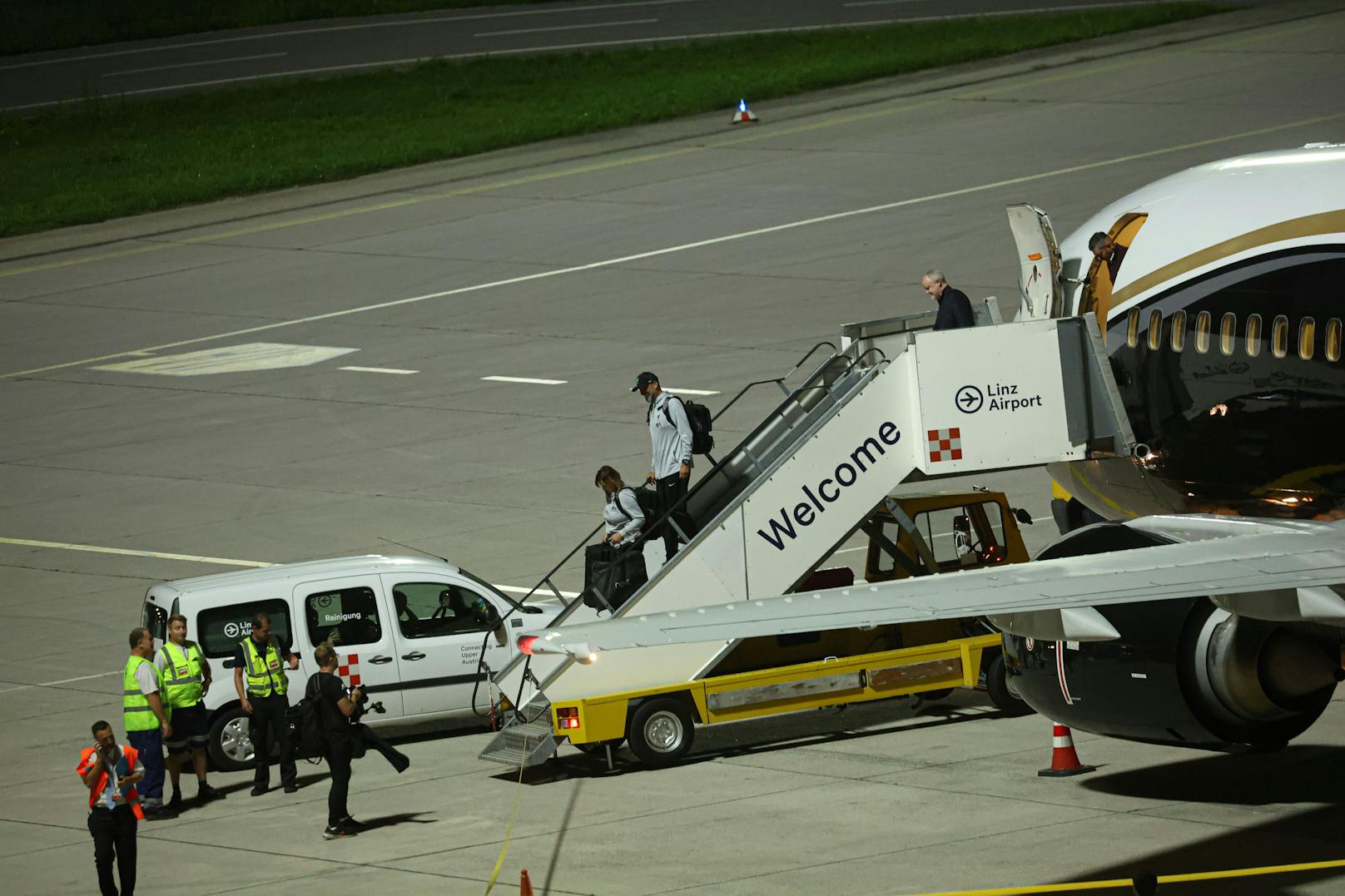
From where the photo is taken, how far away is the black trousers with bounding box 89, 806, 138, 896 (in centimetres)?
1820

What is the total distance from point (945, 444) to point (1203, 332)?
4.05m

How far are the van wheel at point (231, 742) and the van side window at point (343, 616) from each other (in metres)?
1.23

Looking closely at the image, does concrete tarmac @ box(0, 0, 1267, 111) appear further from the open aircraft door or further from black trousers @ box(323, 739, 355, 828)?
the open aircraft door

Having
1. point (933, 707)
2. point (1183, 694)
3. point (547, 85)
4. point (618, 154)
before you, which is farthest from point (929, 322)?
point (547, 85)

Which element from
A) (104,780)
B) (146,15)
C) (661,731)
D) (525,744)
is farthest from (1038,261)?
(146,15)

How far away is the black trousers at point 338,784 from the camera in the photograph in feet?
66.6

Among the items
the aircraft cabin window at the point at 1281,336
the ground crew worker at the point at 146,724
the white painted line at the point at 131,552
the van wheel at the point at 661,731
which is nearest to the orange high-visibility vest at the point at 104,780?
the ground crew worker at the point at 146,724

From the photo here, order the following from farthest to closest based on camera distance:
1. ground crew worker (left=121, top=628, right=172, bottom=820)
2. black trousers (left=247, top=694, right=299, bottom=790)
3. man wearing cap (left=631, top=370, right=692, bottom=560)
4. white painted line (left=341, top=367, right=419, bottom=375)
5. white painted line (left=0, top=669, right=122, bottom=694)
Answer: white painted line (left=341, top=367, right=419, bottom=375)
white painted line (left=0, top=669, right=122, bottom=694)
man wearing cap (left=631, top=370, right=692, bottom=560)
black trousers (left=247, top=694, right=299, bottom=790)
ground crew worker (left=121, top=628, right=172, bottom=820)

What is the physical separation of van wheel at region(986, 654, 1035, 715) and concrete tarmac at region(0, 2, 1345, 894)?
0.33 metres

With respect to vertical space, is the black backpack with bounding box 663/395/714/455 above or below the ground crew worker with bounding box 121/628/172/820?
above

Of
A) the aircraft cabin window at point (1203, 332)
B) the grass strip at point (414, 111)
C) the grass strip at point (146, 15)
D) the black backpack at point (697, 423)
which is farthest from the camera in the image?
the grass strip at point (146, 15)

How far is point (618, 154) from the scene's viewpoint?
60969 millimetres

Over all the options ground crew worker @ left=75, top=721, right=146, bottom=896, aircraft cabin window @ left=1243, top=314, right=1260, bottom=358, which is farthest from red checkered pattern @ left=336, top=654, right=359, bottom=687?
aircraft cabin window @ left=1243, top=314, right=1260, bottom=358

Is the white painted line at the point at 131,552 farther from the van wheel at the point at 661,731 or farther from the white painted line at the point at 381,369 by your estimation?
the white painted line at the point at 381,369
